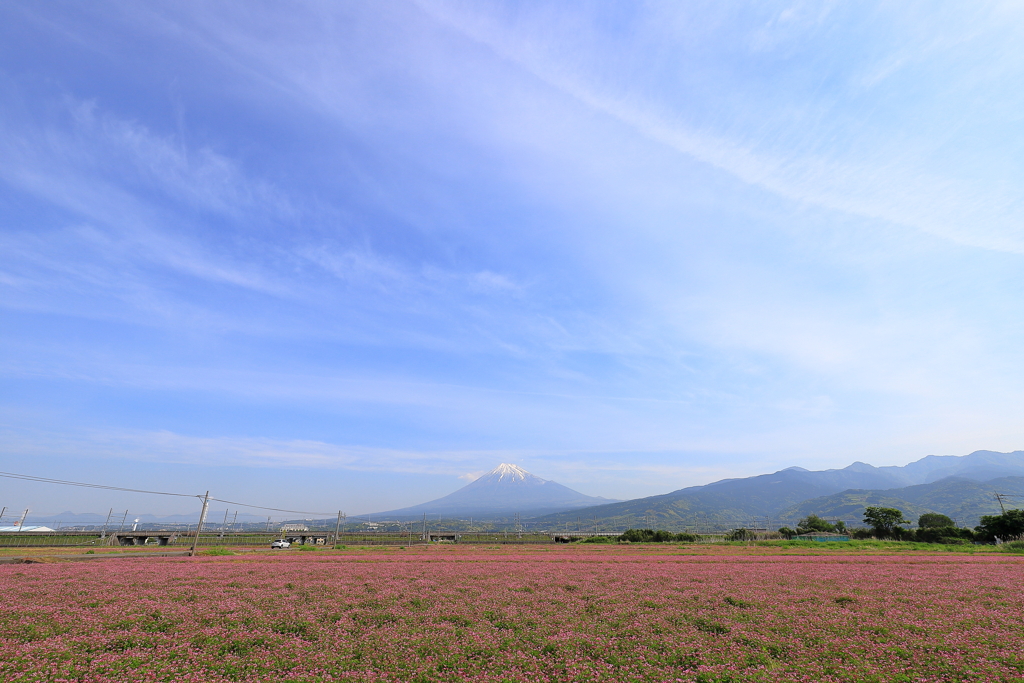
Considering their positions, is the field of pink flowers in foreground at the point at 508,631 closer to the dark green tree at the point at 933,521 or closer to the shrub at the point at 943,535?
the shrub at the point at 943,535

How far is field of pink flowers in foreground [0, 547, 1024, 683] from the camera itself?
28.3 ft

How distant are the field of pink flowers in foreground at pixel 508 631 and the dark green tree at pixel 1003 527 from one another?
53.9 m

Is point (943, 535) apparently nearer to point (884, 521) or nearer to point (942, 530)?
point (942, 530)

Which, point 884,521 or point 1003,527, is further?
point 884,521

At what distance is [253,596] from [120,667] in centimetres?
722

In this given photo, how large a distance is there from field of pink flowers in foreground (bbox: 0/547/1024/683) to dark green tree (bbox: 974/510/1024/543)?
2124 inches

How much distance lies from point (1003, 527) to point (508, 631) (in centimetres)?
7665

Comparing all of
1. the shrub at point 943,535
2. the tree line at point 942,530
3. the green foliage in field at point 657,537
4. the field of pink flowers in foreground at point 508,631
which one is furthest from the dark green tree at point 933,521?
the field of pink flowers in foreground at point 508,631

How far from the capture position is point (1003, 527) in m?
54.1

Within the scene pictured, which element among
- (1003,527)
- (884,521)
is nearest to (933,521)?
(884,521)

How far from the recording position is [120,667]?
28.1ft

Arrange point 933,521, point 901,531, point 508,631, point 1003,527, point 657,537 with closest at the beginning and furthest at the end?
point 508,631 → point 1003,527 → point 901,531 → point 657,537 → point 933,521

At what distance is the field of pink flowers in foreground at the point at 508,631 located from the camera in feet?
28.3

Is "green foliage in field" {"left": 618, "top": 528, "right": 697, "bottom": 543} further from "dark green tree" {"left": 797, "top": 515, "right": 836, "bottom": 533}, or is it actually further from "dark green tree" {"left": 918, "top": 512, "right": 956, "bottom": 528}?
"dark green tree" {"left": 918, "top": 512, "right": 956, "bottom": 528}
